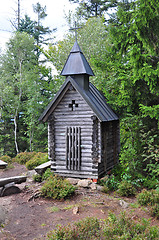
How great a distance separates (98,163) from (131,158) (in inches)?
61.4

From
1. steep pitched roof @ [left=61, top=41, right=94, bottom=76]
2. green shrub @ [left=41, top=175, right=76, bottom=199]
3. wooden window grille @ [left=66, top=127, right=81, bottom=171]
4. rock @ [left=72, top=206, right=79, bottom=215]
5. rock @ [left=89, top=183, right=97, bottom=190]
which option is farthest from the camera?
steep pitched roof @ [left=61, top=41, right=94, bottom=76]

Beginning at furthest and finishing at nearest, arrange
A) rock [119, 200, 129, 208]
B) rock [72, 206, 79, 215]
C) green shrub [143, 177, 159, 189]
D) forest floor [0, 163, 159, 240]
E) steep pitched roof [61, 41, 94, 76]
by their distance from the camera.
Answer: steep pitched roof [61, 41, 94, 76] < green shrub [143, 177, 159, 189] < rock [119, 200, 129, 208] < rock [72, 206, 79, 215] < forest floor [0, 163, 159, 240]

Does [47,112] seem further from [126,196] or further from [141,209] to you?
[141,209]

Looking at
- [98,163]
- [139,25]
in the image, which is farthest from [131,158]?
[139,25]

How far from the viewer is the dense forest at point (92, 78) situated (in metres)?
9.36

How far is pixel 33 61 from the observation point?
23.9 meters

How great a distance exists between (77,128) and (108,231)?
598cm

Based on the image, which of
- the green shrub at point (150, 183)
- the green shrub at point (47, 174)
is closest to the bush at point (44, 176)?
the green shrub at point (47, 174)

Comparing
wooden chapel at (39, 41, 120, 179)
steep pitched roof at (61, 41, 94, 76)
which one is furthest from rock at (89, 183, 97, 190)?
steep pitched roof at (61, 41, 94, 76)

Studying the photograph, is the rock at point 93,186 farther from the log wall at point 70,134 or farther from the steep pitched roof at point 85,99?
the steep pitched roof at point 85,99

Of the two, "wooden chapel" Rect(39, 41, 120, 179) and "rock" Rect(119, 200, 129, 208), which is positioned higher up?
"wooden chapel" Rect(39, 41, 120, 179)

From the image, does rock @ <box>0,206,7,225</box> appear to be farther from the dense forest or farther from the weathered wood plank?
the dense forest

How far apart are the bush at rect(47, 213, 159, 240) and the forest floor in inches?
32.2

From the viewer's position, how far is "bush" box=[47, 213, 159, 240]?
5.30m
